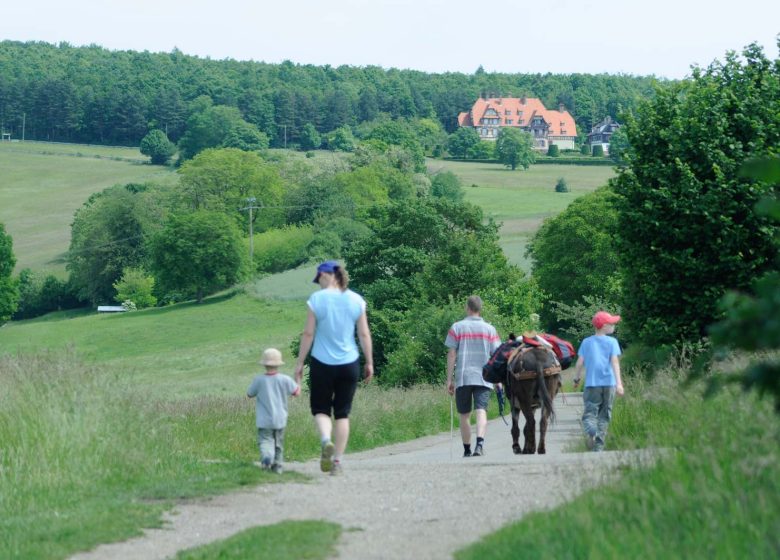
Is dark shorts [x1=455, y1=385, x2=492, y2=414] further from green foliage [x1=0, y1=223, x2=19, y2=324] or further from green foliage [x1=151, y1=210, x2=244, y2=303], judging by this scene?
green foliage [x1=0, y1=223, x2=19, y2=324]

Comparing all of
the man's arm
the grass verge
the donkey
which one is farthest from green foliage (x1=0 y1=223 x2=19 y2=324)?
the grass verge

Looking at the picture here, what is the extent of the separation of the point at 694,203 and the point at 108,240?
97437 millimetres

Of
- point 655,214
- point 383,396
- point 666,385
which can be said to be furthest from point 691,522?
point 655,214

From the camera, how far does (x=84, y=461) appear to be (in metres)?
11.8

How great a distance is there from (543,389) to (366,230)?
97434 millimetres

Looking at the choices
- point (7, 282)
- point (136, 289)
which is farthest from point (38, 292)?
point (7, 282)

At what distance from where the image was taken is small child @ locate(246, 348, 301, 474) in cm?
1180

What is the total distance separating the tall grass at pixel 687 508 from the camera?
657cm

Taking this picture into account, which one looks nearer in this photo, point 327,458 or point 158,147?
point 327,458

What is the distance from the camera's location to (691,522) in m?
6.98

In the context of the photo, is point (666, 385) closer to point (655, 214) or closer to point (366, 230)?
point (655, 214)

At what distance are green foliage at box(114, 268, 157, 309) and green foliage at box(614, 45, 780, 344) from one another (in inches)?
3351

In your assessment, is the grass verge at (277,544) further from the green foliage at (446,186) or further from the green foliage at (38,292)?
the green foliage at (446,186)

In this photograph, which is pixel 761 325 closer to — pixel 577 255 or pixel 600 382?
pixel 600 382
